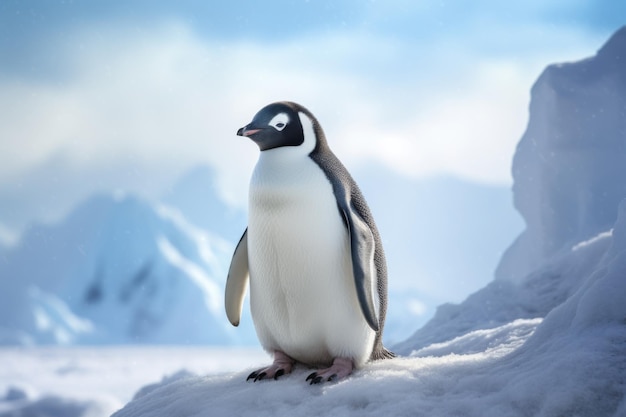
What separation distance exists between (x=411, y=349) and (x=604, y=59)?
13330 millimetres

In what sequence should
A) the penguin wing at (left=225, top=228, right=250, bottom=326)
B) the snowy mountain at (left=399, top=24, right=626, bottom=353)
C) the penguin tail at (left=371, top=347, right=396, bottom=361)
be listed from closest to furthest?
the penguin tail at (left=371, top=347, right=396, bottom=361), the penguin wing at (left=225, top=228, right=250, bottom=326), the snowy mountain at (left=399, top=24, right=626, bottom=353)

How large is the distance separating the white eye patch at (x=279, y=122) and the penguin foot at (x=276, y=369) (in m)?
1.01

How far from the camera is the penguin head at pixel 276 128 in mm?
2656

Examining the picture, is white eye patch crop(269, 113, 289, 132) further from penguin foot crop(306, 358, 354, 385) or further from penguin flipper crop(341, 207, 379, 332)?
penguin foot crop(306, 358, 354, 385)

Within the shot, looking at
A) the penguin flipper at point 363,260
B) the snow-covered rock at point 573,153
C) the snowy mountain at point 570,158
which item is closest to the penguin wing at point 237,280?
the penguin flipper at point 363,260

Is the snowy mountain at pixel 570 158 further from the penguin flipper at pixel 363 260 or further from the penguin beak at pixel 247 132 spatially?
the penguin beak at pixel 247 132

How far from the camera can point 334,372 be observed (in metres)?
2.48

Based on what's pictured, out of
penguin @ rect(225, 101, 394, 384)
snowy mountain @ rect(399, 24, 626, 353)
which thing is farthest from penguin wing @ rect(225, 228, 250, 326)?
snowy mountain @ rect(399, 24, 626, 353)

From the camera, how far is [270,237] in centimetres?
260

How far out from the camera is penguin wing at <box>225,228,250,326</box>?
9.74ft

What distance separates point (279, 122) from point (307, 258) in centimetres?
61

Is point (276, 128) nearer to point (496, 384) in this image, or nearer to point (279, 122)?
point (279, 122)

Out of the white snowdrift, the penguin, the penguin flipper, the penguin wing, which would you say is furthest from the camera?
the penguin wing

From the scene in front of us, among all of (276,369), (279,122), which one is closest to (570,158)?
(279,122)
